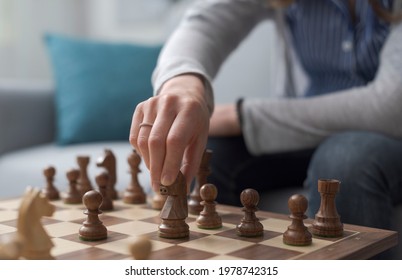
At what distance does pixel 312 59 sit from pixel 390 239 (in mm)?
856

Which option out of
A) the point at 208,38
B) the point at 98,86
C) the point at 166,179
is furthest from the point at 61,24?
the point at 166,179

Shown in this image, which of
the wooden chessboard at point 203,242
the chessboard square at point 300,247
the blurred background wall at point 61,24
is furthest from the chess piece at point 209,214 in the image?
the blurred background wall at point 61,24

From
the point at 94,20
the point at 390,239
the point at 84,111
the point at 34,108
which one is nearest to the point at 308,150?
the point at 390,239

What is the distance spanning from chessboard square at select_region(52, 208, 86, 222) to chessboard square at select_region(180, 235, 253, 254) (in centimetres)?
28

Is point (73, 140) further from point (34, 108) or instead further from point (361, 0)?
point (361, 0)

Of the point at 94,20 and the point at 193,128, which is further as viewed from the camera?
the point at 94,20

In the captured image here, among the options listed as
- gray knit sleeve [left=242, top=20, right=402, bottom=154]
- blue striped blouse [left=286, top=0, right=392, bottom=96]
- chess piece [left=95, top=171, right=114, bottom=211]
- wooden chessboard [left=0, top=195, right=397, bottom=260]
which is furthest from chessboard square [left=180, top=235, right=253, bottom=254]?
blue striped blouse [left=286, top=0, right=392, bottom=96]

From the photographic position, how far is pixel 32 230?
30.5 inches

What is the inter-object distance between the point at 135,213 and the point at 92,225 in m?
0.22

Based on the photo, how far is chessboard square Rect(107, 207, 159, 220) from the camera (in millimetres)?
1101

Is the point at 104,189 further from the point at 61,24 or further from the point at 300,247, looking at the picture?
the point at 61,24

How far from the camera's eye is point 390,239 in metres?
0.94
